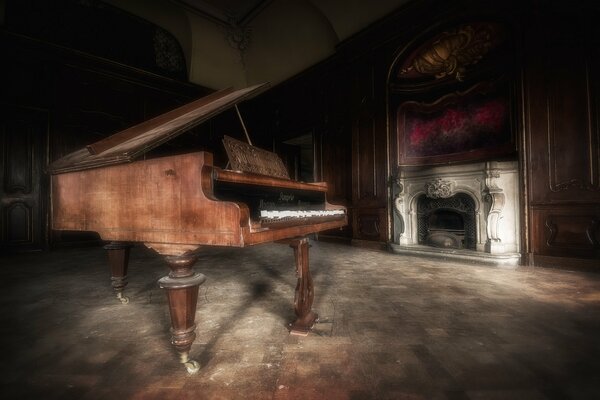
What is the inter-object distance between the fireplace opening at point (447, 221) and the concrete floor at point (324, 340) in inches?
52.0

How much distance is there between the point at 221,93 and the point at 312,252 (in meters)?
3.55

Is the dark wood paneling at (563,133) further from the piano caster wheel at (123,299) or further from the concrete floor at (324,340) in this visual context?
the piano caster wheel at (123,299)

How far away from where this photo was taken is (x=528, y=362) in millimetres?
1548

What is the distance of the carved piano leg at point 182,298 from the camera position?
4.63ft

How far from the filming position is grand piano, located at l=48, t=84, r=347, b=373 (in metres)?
1.30

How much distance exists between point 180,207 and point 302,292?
1.01m

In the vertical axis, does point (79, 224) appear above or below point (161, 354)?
above

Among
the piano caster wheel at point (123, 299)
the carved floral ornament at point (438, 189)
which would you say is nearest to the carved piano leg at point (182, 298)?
the piano caster wheel at point (123, 299)

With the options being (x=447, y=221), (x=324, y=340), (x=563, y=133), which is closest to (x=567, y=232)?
(x=563, y=133)

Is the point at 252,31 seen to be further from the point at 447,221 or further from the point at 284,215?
the point at 284,215

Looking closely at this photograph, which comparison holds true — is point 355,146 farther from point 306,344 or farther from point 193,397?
point 193,397

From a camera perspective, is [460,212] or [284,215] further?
[460,212]

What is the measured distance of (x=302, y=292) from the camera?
192 cm

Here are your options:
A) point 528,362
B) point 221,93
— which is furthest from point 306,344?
point 221,93
